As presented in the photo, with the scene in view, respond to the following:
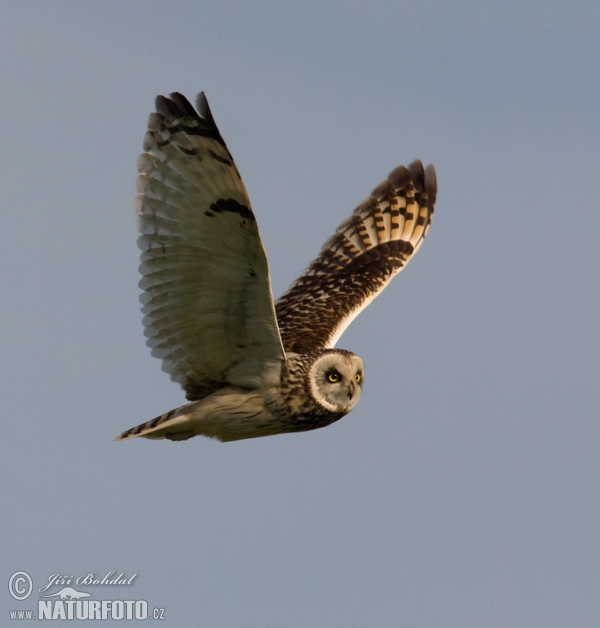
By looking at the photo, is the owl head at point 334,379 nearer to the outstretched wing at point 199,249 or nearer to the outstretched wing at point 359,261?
the outstretched wing at point 199,249

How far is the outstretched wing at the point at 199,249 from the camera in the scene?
744 centimetres

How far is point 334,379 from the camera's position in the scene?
27.5ft

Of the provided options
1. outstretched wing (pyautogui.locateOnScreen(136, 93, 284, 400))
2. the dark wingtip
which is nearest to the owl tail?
outstretched wing (pyautogui.locateOnScreen(136, 93, 284, 400))

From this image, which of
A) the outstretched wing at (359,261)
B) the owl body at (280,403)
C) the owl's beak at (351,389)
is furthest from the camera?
the outstretched wing at (359,261)

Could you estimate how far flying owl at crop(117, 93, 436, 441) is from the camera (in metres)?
7.49

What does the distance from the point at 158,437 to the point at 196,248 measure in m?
1.64

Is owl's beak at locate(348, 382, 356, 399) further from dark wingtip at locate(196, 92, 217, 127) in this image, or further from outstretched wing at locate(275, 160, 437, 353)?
dark wingtip at locate(196, 92, 217, 127)

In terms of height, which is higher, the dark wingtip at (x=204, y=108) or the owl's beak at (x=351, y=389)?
the dark wingtip at (x=204, y=108)

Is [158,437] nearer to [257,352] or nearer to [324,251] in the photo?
[257,352]

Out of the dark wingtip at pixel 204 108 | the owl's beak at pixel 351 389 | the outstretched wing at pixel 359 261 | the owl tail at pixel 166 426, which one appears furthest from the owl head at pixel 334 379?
the dark wingtip at pixel 204 108

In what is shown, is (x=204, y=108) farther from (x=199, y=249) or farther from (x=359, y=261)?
(x=359, y=261)

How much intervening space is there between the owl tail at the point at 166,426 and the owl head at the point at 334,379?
914 millimetres

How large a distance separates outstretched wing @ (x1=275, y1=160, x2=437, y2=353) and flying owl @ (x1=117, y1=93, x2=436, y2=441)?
30 millimetres

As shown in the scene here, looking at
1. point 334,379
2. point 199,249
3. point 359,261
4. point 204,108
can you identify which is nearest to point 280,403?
point 334,379
